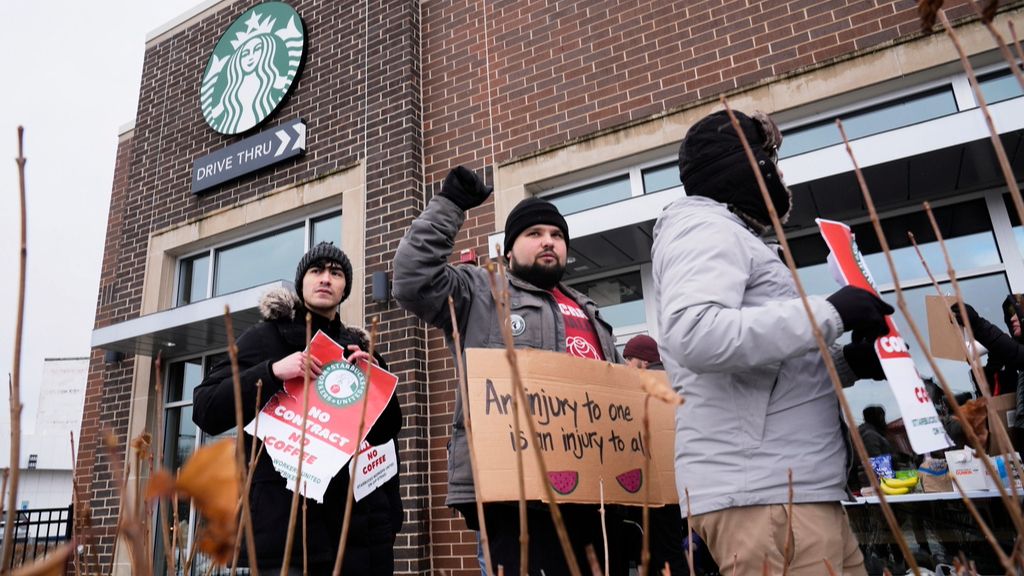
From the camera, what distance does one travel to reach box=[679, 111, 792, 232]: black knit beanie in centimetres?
171

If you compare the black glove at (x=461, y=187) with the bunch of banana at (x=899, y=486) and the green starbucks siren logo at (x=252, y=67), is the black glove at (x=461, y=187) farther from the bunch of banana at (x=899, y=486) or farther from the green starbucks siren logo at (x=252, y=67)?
the green starbucks siren logo at (x=252, y=67)

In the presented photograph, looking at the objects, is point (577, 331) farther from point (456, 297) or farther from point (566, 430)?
point (566, 430)

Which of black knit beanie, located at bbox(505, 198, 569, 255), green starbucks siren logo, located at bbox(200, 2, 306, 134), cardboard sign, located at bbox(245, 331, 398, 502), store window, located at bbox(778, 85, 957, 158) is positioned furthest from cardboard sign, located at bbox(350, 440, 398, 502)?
green starbucks siren logo, located at bbox(200, 2, 306, 134)

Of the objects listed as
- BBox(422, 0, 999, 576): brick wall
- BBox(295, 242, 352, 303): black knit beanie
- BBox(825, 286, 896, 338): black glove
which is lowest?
BBox(825, 286, 896, 338): black glove

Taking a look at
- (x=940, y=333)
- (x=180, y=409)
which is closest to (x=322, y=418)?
(x=940, y=333)

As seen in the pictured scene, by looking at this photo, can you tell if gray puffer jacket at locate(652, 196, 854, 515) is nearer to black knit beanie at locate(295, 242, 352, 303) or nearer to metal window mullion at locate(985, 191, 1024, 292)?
black knit beanie at locate(295, 242, 352, 303)

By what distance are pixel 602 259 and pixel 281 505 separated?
3393 mm

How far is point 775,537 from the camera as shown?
139 centimetres

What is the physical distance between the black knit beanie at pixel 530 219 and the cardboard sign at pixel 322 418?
71 centimetres

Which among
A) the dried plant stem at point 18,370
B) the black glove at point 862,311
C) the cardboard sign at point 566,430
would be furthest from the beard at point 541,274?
the dried plant stem at point 18,370

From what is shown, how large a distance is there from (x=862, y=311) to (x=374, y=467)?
178 centimetres

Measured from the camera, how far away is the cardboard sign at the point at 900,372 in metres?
1.31

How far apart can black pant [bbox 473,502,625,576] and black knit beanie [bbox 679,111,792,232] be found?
967 mm

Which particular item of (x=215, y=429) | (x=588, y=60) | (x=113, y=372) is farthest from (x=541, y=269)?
(x=113, y=372)
